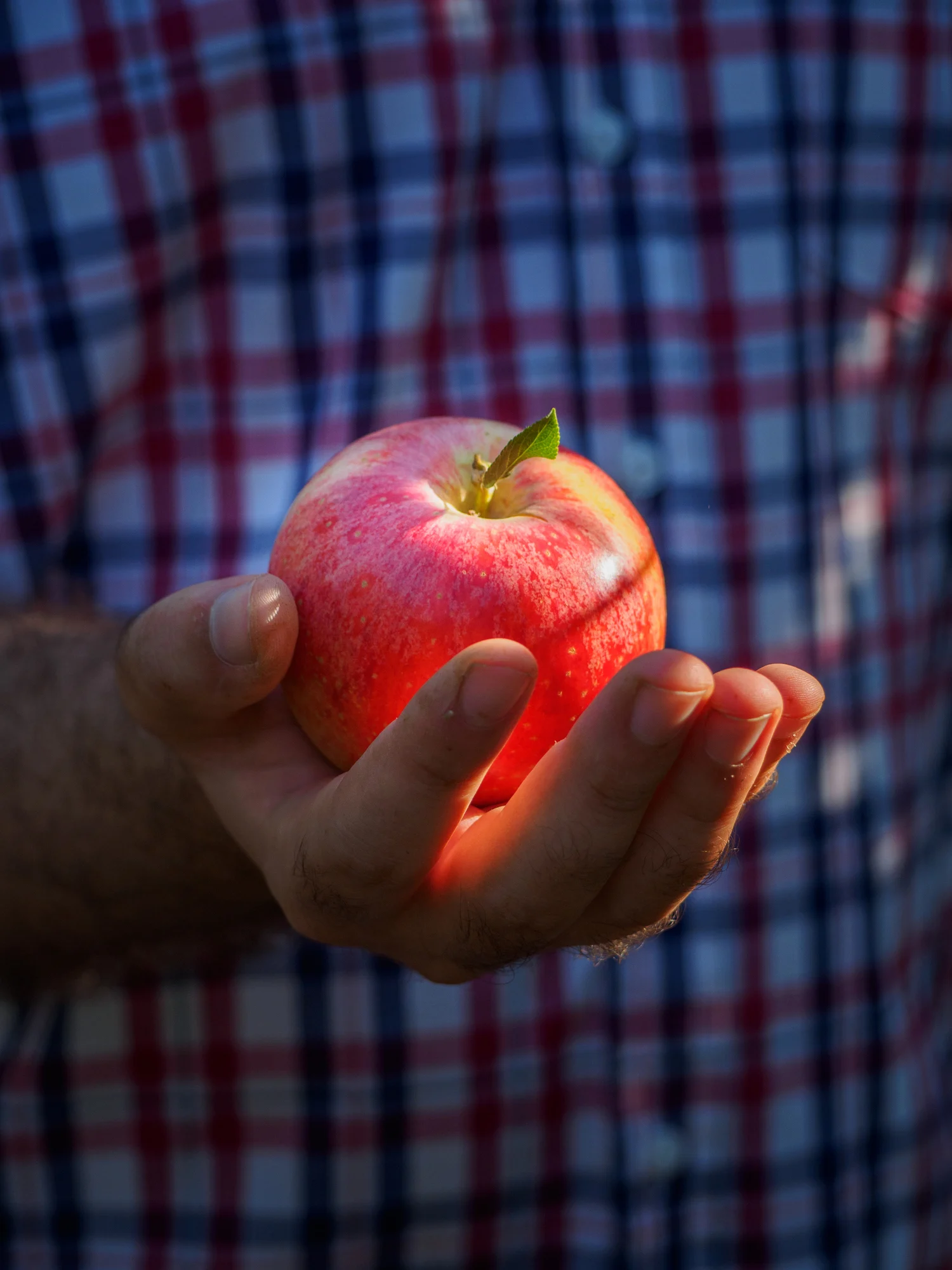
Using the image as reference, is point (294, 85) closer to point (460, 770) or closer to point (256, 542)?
point (256, 542)

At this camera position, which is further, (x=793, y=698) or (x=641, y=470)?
(x=641, y=470)

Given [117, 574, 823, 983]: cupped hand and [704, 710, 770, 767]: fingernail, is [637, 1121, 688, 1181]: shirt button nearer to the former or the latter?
[117, 574, 823, 983]: cupped hand

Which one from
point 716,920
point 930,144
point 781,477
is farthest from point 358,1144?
point 930,144

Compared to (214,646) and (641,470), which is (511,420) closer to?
(641,470)

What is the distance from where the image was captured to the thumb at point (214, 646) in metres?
0.60

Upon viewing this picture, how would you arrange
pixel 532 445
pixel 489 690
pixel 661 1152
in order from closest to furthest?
pixel 489 690 < pixel 532 445 < pixel 661 1152

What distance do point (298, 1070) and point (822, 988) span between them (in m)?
0.59

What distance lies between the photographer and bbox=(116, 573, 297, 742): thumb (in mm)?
597

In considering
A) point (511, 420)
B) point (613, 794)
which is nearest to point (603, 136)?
point (511, 420)

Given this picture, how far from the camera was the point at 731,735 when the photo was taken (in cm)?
53

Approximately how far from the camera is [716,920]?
1.13m

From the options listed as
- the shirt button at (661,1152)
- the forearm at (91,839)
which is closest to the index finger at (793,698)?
the forearm at (91,839)

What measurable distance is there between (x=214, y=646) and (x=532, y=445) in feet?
0.75

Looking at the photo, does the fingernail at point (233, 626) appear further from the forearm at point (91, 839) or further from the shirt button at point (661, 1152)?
the shirt button at point (661, 1152)
